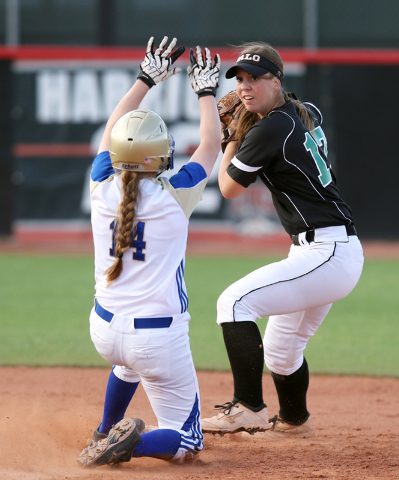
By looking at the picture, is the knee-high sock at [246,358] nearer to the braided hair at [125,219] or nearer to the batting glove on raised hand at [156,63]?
the braided hair at [125,219]

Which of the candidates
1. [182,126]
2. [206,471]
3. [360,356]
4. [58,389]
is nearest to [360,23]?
[182,126]

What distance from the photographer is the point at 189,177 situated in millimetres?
2912

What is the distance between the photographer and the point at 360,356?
18.7 ft

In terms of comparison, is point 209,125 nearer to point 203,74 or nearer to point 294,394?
point 203,74

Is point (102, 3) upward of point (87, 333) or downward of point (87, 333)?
upward

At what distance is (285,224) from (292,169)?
13.2 inches

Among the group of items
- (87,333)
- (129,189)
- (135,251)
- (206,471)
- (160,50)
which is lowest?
(87,333)

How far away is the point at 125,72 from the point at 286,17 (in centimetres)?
463

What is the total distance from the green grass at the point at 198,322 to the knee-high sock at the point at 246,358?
202 cm

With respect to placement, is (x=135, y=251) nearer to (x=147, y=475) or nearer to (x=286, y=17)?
(x=147, y=475)

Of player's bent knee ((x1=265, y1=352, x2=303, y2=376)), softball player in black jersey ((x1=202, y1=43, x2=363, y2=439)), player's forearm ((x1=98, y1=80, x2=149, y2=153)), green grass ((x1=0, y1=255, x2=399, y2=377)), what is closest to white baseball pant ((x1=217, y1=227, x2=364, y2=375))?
softball player in black jersey ((x1=202, y1=43, x2=363, y2=439))

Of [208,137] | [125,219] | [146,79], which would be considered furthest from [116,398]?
[146,79]

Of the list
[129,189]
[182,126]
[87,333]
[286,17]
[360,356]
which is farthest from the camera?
[286,17]

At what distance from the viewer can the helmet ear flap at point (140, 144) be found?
2799 mm
